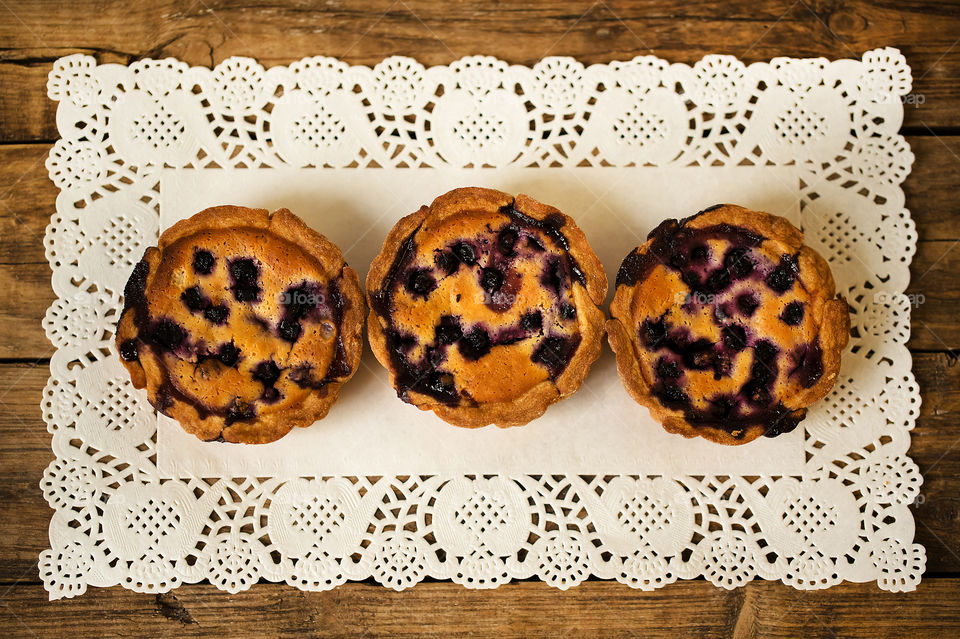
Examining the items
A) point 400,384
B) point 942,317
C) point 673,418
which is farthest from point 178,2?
point 942,317

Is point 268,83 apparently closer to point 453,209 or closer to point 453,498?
point 453,209

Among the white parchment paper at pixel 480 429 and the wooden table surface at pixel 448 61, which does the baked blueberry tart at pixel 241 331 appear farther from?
the wooden table surface at pixel 448 61

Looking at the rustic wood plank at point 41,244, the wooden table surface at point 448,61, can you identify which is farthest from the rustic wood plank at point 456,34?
the rustic wood plank at point 41,244

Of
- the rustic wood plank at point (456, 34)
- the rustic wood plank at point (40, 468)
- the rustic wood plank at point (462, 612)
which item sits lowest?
the rustic wood plank at point (462, 612)

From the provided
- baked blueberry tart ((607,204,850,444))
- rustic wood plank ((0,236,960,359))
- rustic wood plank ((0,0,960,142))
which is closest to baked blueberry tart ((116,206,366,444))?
rustic wood plank ((0,236,960,359))

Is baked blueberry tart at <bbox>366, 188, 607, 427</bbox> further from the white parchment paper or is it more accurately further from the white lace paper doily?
the white lace paper doily

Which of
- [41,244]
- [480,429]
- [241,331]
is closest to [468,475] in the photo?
[480,429]

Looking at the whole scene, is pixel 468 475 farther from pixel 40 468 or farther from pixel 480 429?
pixel 40 468
